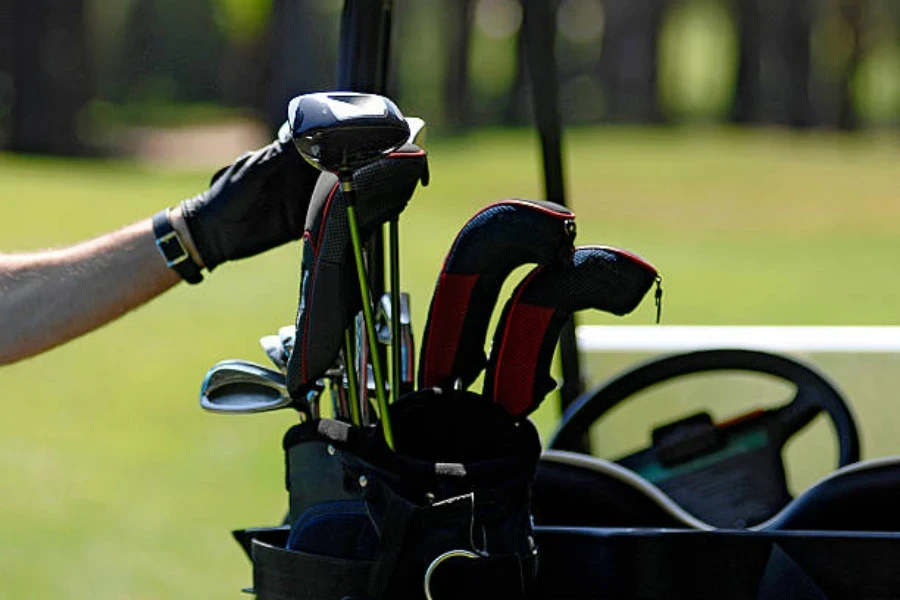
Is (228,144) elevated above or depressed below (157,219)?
below

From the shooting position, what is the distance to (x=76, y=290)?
1.70 meters

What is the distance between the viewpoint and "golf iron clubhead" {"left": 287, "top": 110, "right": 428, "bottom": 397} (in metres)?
1.29

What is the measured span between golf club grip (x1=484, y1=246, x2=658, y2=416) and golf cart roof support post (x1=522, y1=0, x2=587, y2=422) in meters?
0.55

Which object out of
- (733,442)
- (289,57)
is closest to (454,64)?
(289,57)

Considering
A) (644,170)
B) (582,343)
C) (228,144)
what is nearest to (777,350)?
(582,343)

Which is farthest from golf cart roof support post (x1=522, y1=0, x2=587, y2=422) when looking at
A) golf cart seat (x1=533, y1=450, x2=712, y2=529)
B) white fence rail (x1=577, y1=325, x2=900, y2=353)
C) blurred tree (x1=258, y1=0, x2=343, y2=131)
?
blurred tree (x1=258, y1=0, x2=343, y2=131)

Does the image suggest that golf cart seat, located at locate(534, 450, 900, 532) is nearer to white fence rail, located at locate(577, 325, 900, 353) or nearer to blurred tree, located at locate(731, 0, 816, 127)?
white fence rail, located at locate(577, 325, 900, 353)

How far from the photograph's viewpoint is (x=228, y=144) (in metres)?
19.2

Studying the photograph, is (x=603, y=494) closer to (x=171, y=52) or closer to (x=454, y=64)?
(x=454, y=64)

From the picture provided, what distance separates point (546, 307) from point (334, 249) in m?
0.20

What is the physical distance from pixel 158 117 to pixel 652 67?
8.99m

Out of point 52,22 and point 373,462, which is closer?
point 373,462

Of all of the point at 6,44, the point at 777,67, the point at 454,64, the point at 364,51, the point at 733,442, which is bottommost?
the point at 777,67

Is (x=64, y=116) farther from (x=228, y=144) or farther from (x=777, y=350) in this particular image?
(x=777, y=350)
